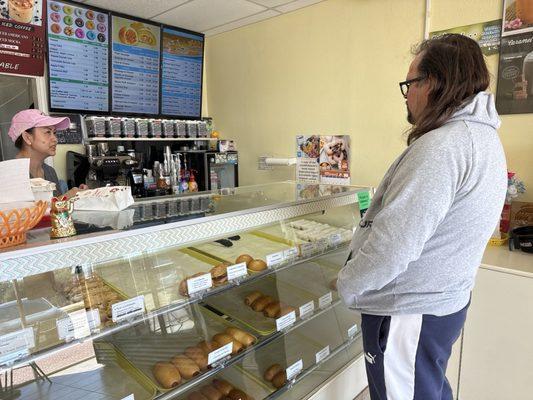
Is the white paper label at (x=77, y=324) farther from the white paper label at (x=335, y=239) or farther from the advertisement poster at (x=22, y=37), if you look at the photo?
the advertisement poster at (x=22, y=37)

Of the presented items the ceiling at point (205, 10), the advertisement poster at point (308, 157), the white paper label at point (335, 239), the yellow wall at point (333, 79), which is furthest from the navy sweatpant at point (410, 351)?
the ceiling at point (205, 10)

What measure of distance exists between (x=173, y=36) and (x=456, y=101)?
3664 mm

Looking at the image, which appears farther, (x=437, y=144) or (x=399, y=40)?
(x=399, y=40)

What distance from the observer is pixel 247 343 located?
1594mm

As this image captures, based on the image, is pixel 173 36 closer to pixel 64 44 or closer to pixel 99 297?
pixel 64 44

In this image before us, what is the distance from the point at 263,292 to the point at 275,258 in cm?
38

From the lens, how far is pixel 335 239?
2.01 m

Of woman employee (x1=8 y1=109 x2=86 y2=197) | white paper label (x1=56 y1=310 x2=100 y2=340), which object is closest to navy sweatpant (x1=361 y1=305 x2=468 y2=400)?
white paper label (x1=56 y1=310 x2=100 y2=340)

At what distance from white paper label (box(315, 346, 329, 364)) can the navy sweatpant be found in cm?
54

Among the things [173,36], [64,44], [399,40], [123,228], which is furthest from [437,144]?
[173,36]

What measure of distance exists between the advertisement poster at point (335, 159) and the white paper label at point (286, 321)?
5.87ft

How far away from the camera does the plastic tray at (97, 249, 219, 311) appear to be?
54.1 inches

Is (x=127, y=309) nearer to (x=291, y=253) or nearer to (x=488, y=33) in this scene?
(x=291, y=253)

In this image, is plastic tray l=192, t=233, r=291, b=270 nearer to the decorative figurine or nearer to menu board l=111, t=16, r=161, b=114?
the decorative figurine
